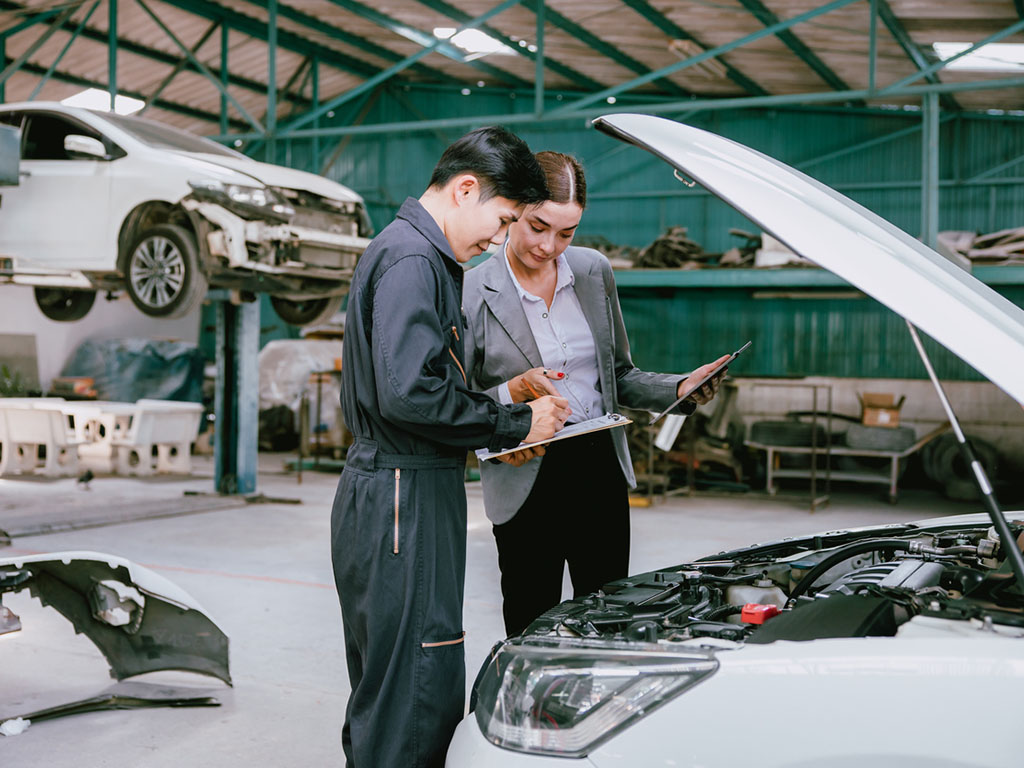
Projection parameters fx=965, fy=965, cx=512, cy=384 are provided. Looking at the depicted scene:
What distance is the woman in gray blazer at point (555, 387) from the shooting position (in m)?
2.48

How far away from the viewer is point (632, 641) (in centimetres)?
161

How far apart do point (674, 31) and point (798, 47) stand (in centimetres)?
146

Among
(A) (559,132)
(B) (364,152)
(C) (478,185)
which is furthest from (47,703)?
(B) (364,152)

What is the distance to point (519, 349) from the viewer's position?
8.27 ft

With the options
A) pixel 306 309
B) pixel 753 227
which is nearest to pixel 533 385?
pixel 306 309

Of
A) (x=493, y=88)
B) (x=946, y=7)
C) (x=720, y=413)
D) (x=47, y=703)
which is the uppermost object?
(x=493, y=88)

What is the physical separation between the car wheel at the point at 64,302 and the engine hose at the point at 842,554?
321 inches

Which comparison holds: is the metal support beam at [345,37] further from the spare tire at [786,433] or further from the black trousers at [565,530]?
the black trousers at [565,530]

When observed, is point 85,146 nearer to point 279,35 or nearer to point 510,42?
point 510,42

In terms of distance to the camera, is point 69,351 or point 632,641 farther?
point 69,351

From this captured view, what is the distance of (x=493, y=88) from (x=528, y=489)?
50.8ft

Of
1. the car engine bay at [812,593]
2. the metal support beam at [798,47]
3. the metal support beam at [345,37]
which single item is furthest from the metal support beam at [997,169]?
the car engine bay at [812,593]

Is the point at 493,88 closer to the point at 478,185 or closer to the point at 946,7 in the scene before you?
the point at 946,7

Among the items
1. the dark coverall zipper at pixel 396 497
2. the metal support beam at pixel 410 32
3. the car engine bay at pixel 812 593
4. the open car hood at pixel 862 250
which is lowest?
the car engine bay at pixel 812 593
